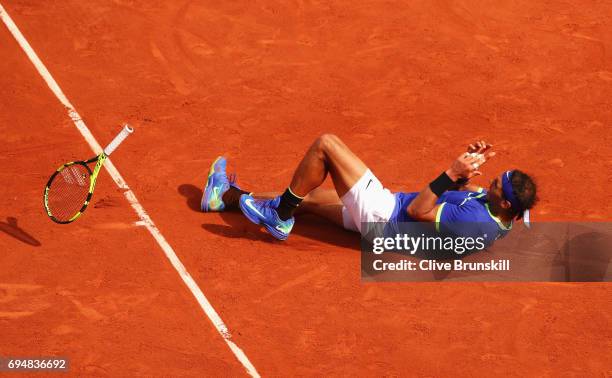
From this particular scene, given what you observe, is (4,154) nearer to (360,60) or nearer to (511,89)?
(360,60)

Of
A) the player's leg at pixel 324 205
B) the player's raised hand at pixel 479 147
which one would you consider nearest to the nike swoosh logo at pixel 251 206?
the player's leg at pixel 324 205

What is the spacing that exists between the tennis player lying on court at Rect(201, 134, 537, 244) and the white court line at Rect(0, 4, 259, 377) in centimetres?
82

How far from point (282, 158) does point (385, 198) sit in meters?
1.86

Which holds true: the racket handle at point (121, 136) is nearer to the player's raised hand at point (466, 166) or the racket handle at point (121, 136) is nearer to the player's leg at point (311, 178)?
the player's leg at point (311, 178)

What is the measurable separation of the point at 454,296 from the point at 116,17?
626 cm

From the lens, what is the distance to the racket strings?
27.2ft

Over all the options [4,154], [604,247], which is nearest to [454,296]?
[604,247]

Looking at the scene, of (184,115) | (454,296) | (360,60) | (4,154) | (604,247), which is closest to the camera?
(454,296)

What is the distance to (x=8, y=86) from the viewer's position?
1047cm

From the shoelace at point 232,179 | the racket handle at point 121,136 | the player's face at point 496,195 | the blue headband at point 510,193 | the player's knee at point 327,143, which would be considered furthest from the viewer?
the shoelace at point 232,179

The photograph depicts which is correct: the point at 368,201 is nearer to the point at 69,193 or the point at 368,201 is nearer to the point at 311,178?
the point at 311,178

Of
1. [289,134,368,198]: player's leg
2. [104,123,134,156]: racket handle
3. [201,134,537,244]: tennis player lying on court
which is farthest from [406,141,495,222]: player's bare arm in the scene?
[104,123,134,156]: racket handle

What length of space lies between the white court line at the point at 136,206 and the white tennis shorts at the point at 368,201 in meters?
1.58

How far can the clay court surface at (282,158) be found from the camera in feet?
23.7
